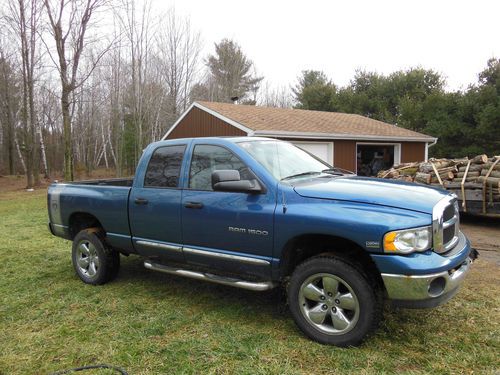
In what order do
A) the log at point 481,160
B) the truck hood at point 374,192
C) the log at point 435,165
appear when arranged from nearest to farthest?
the truck hood at point 374,192 < the log at point 481,160 < the log at point 435,165

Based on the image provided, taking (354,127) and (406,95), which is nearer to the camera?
(354,127)

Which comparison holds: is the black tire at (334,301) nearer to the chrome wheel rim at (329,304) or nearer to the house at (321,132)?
the chrome wheel rim at (329,304)

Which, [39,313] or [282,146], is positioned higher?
[282,146]

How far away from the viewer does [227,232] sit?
374 cm

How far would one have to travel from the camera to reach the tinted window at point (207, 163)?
400 centimetres

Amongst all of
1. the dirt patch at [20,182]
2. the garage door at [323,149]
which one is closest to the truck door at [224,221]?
the garage door at [323,149]

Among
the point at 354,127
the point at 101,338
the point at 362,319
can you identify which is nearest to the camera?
the point at 362,319

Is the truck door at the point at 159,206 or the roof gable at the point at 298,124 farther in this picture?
the roof gable at the point at 298,124

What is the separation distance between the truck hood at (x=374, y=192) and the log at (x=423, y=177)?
669 centimetres

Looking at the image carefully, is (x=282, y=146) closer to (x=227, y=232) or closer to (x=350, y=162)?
(x=227, y=232)

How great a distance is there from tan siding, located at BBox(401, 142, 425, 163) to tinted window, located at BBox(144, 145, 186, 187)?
15847 mm

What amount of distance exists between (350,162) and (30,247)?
12349 millimetres

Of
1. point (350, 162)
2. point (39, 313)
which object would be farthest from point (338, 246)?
point (350, 162)

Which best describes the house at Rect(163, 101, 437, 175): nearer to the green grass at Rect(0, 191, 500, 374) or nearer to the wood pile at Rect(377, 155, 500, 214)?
the wood pile at Rect(377, 155, 500, 214)
